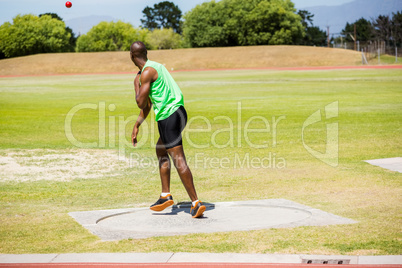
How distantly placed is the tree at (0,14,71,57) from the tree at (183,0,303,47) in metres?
25.3

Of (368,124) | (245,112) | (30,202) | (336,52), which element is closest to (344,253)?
(30,202)

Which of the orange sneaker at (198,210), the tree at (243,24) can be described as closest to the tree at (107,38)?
the tree at (243,24)

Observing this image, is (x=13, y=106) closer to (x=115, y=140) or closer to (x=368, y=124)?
(x=115, y=140)

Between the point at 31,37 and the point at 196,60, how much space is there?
38.9m

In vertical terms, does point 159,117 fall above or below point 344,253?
above

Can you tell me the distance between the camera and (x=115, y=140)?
1453 cm

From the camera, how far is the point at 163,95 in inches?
267

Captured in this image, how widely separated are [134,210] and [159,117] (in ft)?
4.11

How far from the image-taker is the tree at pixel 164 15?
188m

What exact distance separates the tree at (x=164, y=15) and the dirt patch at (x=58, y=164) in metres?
178

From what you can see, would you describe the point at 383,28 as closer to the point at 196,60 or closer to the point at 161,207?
the point at 196,60

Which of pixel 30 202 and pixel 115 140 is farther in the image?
pixel 115 140

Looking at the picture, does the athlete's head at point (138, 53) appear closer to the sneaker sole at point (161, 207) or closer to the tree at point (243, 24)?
the sneaker sole at point (161, 207)

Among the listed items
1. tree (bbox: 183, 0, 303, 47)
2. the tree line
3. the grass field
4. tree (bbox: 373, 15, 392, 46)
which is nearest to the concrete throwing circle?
the grass field
